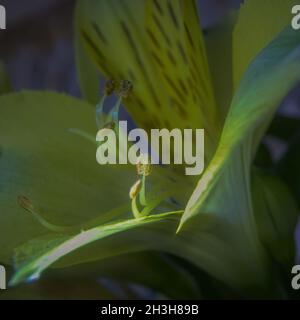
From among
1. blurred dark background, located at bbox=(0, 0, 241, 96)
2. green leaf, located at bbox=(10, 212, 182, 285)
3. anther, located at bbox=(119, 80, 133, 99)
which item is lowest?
green leaf, located at bbox=(10, 212, 182, 285)

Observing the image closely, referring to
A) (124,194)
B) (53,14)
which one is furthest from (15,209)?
(53,14)

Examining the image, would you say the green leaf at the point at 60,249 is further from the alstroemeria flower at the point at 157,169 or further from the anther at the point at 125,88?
the anther at the point at 125,88

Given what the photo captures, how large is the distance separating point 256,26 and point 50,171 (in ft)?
0.59

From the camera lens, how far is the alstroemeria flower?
419 mm

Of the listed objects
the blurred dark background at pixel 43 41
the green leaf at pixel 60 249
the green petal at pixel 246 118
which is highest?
the blurred dark background at pixel 43 41

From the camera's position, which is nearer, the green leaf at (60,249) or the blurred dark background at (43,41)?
the green leaf at (60,249)

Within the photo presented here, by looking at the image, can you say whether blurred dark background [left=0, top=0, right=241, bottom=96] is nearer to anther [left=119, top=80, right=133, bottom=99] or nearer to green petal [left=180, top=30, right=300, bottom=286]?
anther [left=119, top=80, right=133, bottom=99]

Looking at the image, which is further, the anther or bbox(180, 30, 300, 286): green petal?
the anther

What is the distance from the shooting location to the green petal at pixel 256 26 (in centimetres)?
41

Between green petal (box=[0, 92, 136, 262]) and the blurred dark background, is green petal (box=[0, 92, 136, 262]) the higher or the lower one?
the lower one

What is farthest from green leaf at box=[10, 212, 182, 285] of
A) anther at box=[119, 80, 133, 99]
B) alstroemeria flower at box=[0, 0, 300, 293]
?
anther at box=[119, 80, 133, 99]

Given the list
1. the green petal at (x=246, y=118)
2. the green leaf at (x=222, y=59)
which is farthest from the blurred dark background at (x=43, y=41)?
the green petal at (x=246, y=118)

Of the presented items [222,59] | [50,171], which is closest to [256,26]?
[222,59]
